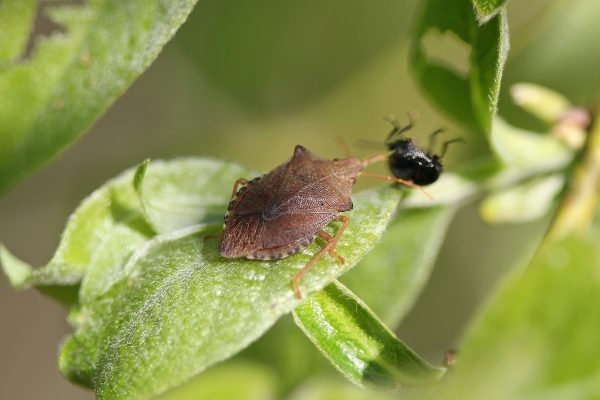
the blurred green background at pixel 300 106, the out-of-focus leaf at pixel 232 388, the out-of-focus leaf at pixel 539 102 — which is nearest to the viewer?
the out-of-focus leaf at pixel 232 388

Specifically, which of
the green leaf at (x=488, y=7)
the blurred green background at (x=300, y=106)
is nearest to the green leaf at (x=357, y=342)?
the green leaf at (x=488, y=7)

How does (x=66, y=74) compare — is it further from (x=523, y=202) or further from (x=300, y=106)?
(x=300, y=106)

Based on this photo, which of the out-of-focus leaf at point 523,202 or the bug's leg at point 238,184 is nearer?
the bug's leg at point 238,184

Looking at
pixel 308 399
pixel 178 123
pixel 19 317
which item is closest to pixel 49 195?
pixel 178 123

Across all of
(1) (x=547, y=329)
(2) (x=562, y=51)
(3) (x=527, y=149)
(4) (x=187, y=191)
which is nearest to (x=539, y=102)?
(3) (x=527, y=149)

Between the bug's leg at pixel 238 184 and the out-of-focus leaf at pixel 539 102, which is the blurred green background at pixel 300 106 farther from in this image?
the bug's leg at pixel 238 184

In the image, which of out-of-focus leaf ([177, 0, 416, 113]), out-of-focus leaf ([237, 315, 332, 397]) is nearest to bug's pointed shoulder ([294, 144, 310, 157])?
out-of-focus leaf ([237, 315, 332, 397])

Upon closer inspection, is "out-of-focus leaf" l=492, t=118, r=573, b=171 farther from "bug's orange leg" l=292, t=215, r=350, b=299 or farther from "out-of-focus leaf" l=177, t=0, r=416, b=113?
"out-of-focus leaf" l=177, t=0, r=416, b=113
